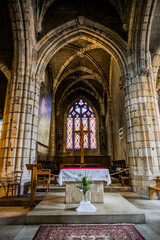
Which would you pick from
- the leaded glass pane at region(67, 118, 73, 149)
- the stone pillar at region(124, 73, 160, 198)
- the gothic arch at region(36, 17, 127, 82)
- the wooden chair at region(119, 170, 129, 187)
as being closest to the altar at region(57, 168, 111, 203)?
the stone pillar at region(124, 73, 160, 198)

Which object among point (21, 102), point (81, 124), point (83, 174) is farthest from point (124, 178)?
point (21, 102)

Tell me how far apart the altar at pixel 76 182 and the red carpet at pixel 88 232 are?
1145 millimetres

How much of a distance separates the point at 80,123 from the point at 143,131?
10.4m

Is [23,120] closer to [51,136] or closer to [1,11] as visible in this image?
[1,11]

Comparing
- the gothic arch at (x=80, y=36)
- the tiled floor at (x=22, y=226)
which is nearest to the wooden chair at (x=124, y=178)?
the tiled floor at (x=22, y=226)

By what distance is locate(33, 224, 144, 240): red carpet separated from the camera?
8.53 ft

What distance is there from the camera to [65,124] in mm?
16094

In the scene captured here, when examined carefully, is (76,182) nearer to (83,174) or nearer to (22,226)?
(83,174)

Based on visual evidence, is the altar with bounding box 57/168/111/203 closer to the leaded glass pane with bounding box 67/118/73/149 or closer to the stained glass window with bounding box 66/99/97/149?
the stained glass window with bounding box 66/99/97/149

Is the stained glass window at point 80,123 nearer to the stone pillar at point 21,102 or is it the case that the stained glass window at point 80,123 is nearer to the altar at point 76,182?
the stone pillar at point 21,102

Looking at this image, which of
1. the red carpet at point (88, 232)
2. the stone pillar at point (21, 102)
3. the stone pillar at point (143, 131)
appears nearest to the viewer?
the red carpet at point (88, 232)

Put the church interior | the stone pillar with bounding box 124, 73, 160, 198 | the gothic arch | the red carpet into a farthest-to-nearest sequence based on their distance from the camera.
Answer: the gothic arch, the stone pillar with bounding box 124, 73, 160, 198, the church interior, the red carpet

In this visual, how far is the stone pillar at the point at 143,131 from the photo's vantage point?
18.9 ft

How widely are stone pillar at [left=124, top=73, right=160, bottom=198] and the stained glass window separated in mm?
9157
